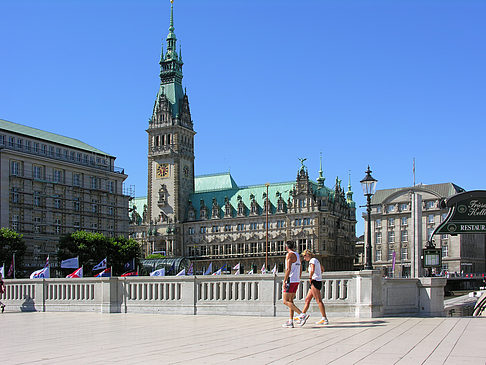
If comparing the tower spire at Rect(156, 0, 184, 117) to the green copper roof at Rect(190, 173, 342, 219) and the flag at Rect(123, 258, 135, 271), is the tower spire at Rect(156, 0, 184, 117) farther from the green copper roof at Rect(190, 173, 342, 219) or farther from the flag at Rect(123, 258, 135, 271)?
the flag at Rect(123, 258, 135, 271)

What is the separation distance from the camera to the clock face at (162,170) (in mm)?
143750

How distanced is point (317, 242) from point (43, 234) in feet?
186

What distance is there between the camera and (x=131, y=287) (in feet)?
80.8

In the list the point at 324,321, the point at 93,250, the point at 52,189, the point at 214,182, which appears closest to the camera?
the point at 324,321

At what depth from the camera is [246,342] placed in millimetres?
13469

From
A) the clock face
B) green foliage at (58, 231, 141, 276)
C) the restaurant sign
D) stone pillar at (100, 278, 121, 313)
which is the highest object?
the clock face

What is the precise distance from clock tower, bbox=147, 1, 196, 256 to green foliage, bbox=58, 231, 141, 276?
162 ft

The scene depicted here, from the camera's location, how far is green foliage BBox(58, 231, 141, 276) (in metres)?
87.4

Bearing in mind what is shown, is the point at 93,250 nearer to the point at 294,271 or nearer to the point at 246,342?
the point at 294,271

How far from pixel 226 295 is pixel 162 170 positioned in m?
124

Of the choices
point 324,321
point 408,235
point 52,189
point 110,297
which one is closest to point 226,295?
point 110,297

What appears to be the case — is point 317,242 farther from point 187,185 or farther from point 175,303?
point 175,303

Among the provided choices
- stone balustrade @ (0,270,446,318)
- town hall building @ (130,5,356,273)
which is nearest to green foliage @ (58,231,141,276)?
town hall building @ (130,5,356,273)

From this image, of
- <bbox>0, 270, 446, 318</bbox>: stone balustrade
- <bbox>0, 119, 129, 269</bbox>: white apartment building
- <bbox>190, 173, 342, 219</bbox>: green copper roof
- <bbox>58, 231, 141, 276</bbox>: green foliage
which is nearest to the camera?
<bbox>0, 270, 446, 318</bbox>: stone balustrade
